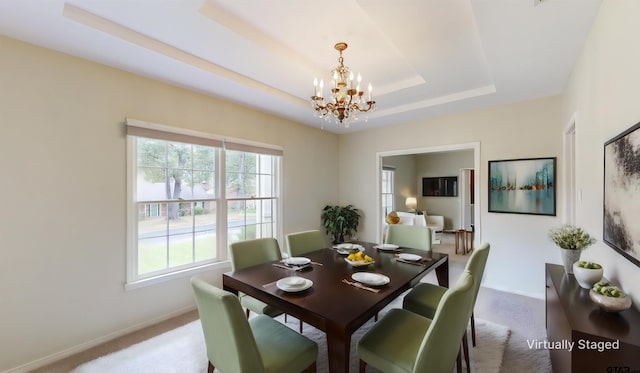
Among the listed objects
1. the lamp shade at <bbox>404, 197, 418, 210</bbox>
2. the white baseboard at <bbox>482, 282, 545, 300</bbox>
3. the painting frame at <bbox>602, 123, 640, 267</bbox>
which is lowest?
the white baseboard at <bbox>482, 282, 545, 300</bbox>

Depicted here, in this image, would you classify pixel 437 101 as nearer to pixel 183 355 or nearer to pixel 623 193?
pixel 623 193

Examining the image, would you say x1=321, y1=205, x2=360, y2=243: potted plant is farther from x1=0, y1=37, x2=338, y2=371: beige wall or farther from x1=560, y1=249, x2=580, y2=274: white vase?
x1=560, y1=249, x2=580, y2=274: white vase

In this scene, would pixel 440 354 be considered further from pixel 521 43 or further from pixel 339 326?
pixel 521 43

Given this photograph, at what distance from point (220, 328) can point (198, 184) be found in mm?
2235

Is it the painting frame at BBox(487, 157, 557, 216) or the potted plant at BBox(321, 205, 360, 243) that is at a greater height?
the painting frame at BBox(487, 157, 557, 216)

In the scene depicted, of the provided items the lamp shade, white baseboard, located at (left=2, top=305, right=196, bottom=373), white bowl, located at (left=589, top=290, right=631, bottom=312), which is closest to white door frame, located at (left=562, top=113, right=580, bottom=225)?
white bowl, located at (left=589, top=290, right=631, bottom=312)

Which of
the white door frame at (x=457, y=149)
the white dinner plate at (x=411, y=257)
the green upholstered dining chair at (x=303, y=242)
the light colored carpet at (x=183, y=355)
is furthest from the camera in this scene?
the white door frame at (x=457, y=149)

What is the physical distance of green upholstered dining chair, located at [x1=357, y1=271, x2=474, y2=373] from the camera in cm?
121

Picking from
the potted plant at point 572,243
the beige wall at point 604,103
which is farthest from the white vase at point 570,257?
the beige wall at point 604,103

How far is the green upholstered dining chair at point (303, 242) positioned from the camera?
274cm

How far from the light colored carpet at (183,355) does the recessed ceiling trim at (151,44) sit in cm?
254

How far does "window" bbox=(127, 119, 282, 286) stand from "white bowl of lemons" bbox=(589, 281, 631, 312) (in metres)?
3.34

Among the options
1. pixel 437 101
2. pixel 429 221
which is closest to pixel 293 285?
pixel 437 101

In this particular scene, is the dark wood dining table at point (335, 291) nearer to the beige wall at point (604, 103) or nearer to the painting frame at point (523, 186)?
the beige wall at point (604, 103)
